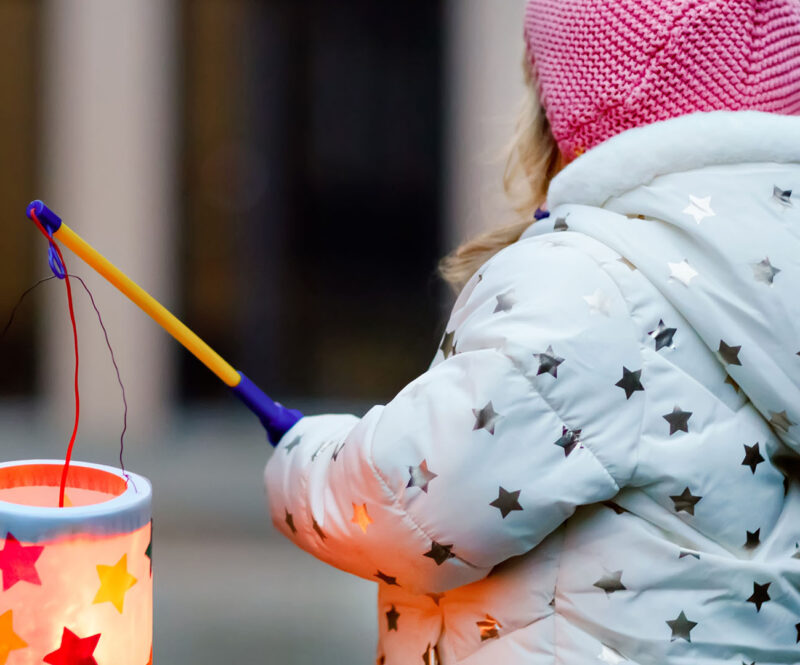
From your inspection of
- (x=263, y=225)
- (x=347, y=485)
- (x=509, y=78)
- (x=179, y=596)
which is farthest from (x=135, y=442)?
(x=347, y=485)

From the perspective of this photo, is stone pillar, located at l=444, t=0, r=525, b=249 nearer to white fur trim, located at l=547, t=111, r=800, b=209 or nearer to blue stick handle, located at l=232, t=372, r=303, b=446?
blue stick handle, located at l=232, t=372, r=303, b=446

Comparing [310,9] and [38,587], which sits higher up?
[310,9]

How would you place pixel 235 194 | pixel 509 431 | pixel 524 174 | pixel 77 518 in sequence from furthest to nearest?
pixel 235 194
pixel 524 174
pixel 509 431
pixel 77 518

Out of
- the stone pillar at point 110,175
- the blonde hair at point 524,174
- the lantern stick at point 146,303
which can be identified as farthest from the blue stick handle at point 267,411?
the stone pillar at point 110,175

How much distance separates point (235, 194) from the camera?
A: 4395 millimetres

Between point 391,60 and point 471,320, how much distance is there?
354 cm

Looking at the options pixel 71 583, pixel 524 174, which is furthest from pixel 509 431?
pixel 524 174

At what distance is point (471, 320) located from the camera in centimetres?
103

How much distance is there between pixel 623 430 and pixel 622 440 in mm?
10

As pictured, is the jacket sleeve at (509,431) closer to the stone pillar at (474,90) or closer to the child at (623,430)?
the child at (623,430)

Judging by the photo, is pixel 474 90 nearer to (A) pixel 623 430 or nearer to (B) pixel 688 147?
(B) pixel 688 147

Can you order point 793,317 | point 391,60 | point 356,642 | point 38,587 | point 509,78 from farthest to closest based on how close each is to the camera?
point 391,60 < point 509,78 < point 356,642 < point 793,317 < point 38,587

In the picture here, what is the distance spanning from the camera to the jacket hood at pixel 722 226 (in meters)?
1.01

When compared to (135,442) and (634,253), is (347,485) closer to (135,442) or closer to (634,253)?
(634,253)
